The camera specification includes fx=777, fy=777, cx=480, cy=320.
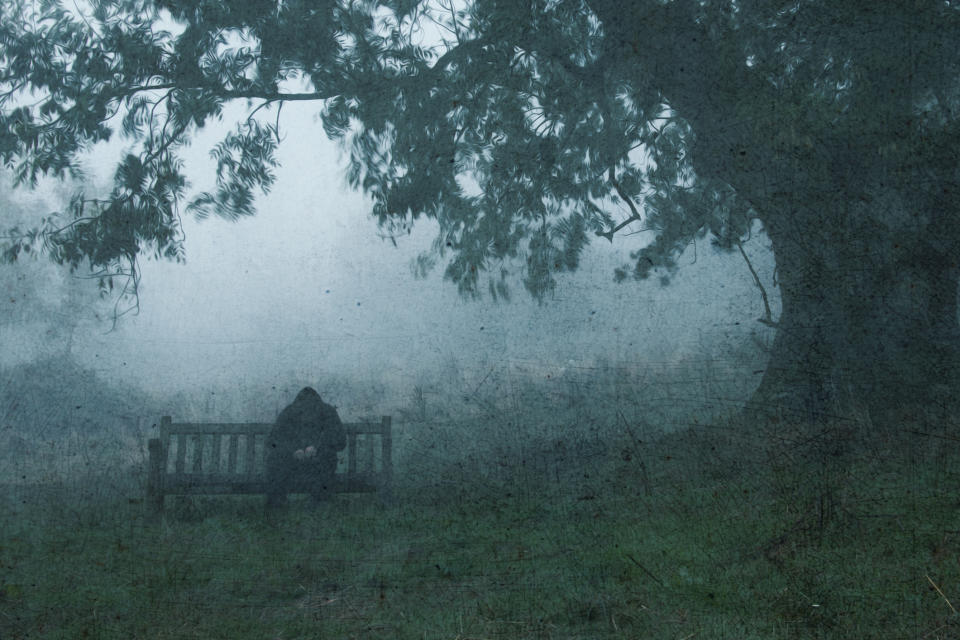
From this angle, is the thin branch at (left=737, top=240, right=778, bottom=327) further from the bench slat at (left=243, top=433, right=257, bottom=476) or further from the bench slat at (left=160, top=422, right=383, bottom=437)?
the bench slat at (left=243, top=433, right=257, bottom=476)

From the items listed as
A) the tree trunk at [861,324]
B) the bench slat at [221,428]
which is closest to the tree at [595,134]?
the tree trunk at [861,324]

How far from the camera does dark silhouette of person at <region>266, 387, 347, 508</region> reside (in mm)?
4215

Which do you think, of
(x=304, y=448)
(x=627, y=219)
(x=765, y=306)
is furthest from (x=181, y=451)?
(x=765, y=306)

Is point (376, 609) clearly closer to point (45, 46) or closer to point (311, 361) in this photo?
point (311, 361)

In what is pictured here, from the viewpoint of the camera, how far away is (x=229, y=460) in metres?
4.40

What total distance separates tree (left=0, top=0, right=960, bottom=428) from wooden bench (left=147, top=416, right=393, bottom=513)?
107 cm

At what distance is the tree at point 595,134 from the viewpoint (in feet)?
16.0

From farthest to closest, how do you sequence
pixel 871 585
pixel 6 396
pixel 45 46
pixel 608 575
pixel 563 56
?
pixel 563 56 < pixel 45 46 < pixel 6 396 < pixel 608 575 < pixel 871 585

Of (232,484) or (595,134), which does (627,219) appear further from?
(232,484)

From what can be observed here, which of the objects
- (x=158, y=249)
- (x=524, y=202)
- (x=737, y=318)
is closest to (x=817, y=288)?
(x=737, y=318)

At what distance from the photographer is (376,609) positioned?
3432 millimetres

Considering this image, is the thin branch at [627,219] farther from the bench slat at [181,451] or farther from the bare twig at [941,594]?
the bench slat at [181,451]

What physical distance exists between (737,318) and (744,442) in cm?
75

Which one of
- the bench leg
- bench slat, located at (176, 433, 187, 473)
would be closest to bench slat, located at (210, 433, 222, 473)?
bench slat, located at (176, 433, 187, 473)
